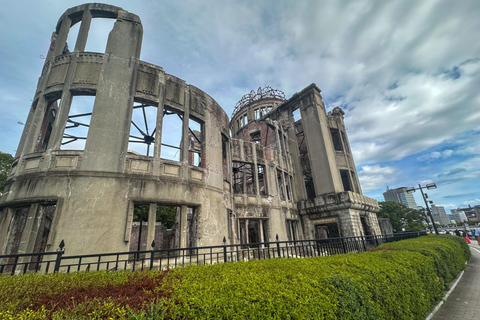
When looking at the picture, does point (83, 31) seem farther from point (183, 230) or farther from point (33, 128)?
point (183, 230)

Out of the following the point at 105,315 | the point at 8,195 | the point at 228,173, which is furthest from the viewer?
the point at 228,173

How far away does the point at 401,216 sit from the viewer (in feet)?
127

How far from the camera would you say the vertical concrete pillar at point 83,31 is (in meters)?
9.83

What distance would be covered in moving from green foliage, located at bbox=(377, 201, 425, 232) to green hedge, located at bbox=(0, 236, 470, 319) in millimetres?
42009

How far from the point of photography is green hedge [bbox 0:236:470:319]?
2.10 metres

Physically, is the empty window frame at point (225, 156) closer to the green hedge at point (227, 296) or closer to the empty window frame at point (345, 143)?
the green hedge at point (227, 296)

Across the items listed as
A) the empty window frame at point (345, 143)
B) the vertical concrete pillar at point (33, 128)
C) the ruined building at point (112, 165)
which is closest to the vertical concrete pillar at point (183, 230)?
the ruined building at point (112, 165)

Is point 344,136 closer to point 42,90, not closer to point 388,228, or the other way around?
point 388,228

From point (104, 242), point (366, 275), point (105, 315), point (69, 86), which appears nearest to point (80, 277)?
point (105, 315)

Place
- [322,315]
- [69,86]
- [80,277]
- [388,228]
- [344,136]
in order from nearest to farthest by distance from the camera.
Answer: [322,315] → [80,277] → [69,86] → [344,136] → [388,228]

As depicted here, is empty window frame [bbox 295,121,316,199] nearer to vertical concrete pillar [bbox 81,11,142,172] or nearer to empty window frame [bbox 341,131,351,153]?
empty window frame [bbox 341,131,351,153]

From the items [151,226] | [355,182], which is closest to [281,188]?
[355,182]

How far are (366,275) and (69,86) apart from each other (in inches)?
500

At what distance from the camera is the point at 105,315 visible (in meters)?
2.01
